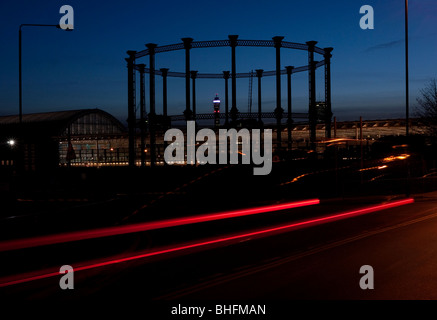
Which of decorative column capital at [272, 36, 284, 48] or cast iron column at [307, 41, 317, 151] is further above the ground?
decorative column capital at [272, 36, 284, 48]

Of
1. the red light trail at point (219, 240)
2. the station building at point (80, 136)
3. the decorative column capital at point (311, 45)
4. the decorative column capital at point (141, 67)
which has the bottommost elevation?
the red light trail at point (219, 240)

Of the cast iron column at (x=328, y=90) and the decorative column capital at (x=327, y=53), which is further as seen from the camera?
the decorative column capital at (x=327, y=53)

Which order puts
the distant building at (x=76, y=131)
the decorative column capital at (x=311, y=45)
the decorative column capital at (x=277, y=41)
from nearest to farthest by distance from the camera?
1. the decorative column capital at (x=277, y=41)
2. the decorative column capital at (x=311, y=45)
3. the distant building at (x=76, y=131)

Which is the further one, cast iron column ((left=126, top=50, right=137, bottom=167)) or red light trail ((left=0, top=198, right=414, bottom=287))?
cast iron column ((left=126, top=50, right=137, bottom=167))

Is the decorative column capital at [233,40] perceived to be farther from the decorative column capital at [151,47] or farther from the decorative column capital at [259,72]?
the decorative column capital at [259,72]

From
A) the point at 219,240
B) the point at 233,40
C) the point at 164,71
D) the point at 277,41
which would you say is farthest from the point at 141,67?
the point at 219,240

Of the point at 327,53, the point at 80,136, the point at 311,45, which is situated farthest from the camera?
the point at 80,136

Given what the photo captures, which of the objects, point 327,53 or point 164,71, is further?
point 164,71

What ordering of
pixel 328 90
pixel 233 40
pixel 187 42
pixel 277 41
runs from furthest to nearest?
1. pixel 328 90
2. pixel 277 41
3. pixel 187 42
4. pixel 233 40

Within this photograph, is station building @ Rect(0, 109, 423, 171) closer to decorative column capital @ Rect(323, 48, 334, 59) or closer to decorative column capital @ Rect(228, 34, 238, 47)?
decorative column capital @ Rect(323, 48, 334, 59)

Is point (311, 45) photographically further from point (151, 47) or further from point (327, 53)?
point (151, 47)

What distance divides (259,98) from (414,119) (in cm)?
1444

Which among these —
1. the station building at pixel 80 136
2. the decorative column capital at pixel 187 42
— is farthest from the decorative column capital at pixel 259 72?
the decorative column capital at pixel 187 42

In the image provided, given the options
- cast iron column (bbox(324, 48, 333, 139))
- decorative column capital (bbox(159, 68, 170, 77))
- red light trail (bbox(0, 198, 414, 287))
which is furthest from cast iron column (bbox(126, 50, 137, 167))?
red light trail (bbox(0, 198, 414, 287))
